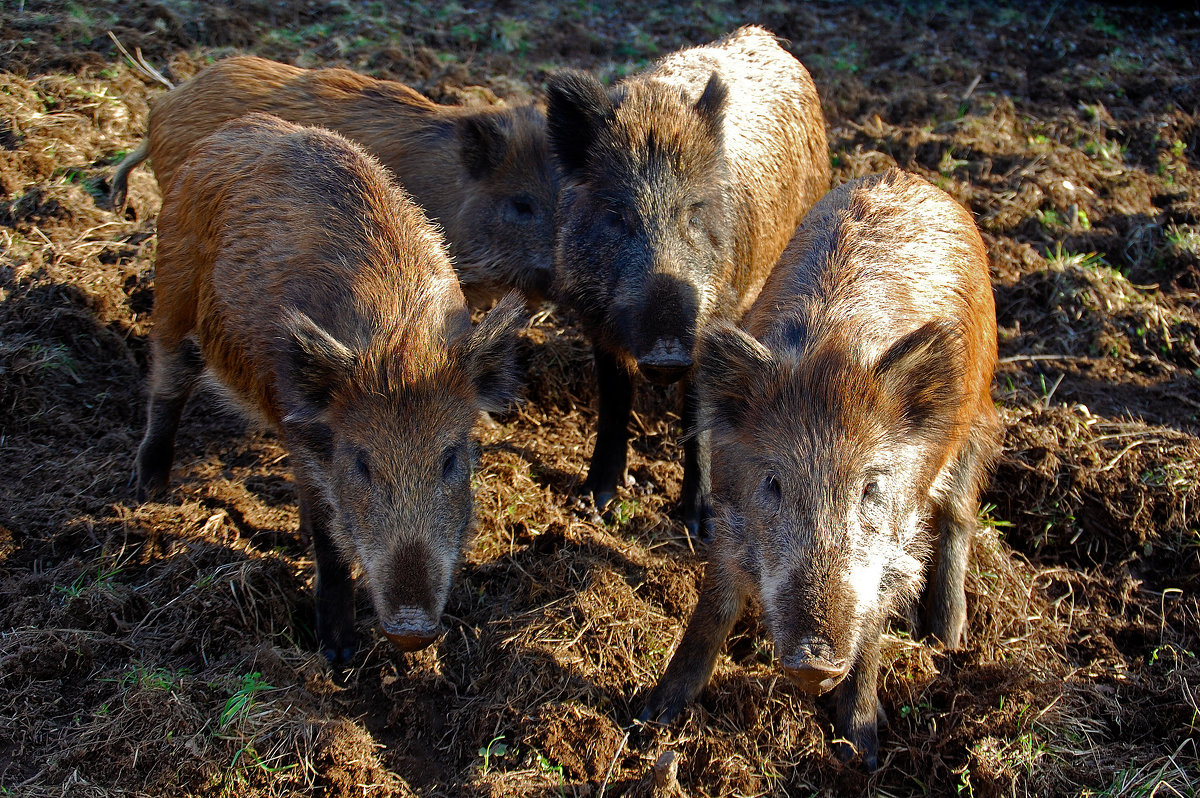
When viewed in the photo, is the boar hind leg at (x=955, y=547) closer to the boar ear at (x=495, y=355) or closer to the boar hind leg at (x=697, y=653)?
the boar hind leg at (x=697, y=653)

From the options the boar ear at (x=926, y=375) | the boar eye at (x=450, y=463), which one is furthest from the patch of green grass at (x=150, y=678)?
the boar ear at (x=926, y=375)

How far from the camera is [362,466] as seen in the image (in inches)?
124

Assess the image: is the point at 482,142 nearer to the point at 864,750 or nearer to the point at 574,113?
the point at 574,113

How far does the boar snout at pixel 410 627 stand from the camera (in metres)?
2.84

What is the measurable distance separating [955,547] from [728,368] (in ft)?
5.31

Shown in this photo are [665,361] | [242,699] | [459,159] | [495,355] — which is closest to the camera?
[242,699]

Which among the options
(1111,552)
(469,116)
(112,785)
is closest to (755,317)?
(1111,552)

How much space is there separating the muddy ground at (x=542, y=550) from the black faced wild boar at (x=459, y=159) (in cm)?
54

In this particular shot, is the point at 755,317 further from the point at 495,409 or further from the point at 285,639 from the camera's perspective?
the point at 285,639

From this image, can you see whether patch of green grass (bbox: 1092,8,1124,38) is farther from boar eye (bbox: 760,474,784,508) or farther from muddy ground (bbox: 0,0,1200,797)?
boar eye (bbox: 760,474,784,508)

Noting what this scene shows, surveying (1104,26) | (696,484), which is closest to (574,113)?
(696,484)

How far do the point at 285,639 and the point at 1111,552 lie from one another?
384cm

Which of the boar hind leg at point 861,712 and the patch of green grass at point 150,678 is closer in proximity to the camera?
the patch of green grass at point 150,678

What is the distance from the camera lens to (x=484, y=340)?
3.32m
